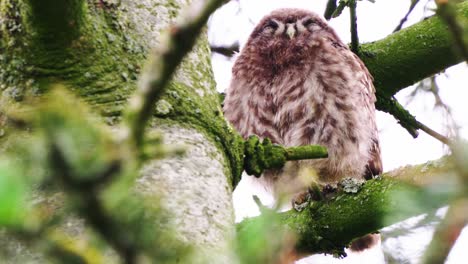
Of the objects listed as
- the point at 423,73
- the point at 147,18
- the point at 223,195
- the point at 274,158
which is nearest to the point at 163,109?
the point at 223,195

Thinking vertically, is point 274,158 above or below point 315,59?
above

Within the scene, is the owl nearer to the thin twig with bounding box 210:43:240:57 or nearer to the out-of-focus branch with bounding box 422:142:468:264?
the thin twig with bounding box 210:43:240:57

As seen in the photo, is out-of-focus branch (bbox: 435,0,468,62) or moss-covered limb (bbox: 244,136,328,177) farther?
moss-covered limb (bbox: 244,136,328,177)

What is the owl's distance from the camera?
11.9 ft

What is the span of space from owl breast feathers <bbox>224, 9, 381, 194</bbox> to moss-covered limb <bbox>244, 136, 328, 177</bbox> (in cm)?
138

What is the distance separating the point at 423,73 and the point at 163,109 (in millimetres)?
2075

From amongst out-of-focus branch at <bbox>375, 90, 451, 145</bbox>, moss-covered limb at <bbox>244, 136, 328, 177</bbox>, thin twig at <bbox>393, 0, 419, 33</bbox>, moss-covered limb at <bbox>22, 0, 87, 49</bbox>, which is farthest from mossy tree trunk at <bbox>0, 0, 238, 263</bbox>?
thin twig at <bbox>393, 0, 419, 33</bbox>

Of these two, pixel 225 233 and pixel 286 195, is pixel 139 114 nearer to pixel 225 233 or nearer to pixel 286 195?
pixel 286 195

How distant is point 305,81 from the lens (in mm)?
3752

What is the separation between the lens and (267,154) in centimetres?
199

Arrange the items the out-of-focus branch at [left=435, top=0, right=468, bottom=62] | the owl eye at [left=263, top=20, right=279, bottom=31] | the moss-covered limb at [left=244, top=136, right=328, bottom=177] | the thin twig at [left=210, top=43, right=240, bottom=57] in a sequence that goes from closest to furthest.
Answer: the out-of-focus branch at [left=435, top=0, right=468, bottom=62] → the moss-covered limb at [left=244, top=136, right=328, bottom=177] → the thin twig at [left=210, top=43, right=240, bottom=57] → the owl eye at [left=263, top=20, right=279, bottom=31]

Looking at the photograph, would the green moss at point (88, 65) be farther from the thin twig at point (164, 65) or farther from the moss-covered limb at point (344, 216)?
the thin twig at point (164, 65)

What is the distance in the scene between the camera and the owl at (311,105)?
362cm

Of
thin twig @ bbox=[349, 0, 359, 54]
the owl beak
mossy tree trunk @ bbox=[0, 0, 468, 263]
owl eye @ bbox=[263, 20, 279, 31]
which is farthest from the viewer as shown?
owl eye @ bbox=[263, 20, 279, 31]
